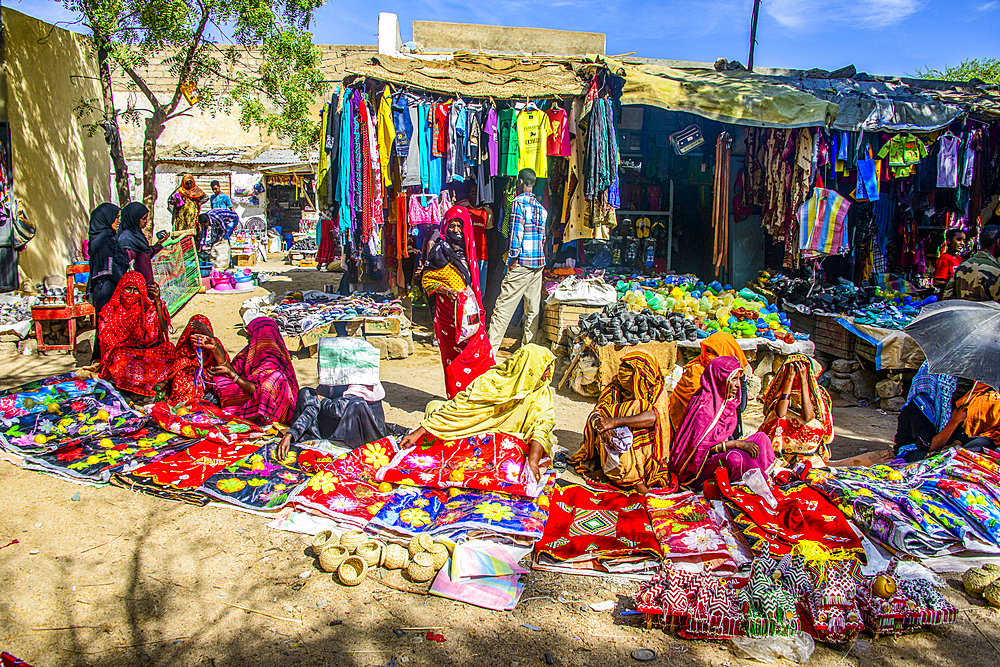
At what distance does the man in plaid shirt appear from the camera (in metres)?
7.80

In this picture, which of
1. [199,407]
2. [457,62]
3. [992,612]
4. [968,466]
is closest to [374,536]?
[199,407]

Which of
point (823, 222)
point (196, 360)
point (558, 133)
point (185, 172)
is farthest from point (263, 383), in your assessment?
point (185, 172)

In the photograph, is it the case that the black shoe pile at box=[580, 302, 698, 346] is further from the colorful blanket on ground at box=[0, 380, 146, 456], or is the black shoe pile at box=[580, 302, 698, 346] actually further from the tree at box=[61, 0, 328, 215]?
the tree at box=[61, 0, 328, 215]

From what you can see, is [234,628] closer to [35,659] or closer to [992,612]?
[35,659]

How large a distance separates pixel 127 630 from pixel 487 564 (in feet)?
5.34

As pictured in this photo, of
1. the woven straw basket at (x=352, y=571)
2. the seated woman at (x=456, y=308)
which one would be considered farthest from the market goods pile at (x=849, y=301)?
the woven straw basket at (x=352, y=571)

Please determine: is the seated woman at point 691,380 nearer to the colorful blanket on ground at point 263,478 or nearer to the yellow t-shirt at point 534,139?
the colorful blanket on ground at point 263,478

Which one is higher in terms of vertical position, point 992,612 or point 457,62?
point 457,62

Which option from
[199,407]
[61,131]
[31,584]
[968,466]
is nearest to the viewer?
[31,584]

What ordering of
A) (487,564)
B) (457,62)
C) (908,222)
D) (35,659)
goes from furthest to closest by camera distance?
(908,222), (457,62), (487,564), (35,659)

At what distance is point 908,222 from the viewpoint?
971cm

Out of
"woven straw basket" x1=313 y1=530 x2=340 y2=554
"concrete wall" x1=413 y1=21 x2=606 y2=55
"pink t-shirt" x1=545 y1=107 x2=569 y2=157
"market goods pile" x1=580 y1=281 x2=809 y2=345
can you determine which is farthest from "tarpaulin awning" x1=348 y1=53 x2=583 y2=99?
"woven straw basket" x1=313 y1=530 x2=340 y2=554

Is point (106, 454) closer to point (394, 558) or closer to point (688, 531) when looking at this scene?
point (394, 558)

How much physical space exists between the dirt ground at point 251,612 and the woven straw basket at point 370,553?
0.11m
